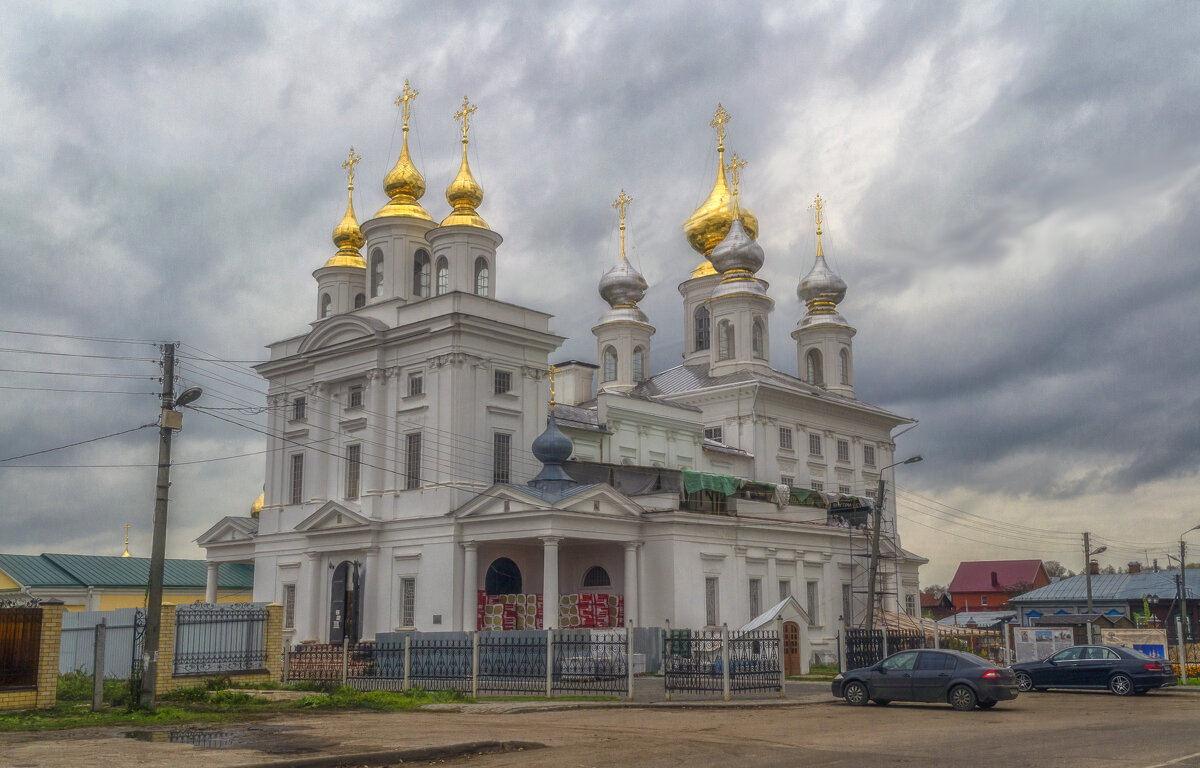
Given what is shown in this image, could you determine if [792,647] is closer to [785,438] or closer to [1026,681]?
[1026,681]

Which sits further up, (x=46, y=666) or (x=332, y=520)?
(x=332, y=520)

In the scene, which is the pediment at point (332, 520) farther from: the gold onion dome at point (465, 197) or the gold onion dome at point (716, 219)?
the gold onion dome at point (716, 219)

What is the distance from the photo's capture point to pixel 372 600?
38.1 meters

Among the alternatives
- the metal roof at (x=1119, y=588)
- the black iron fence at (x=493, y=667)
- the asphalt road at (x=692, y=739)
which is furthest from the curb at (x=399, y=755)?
the metal roof at (x=1119, y=588)

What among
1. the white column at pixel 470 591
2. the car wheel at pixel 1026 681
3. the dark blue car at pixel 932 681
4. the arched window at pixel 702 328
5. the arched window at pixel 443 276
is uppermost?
the arched window at pixel 702 328

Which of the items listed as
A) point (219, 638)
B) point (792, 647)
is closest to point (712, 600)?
point (792, 647)

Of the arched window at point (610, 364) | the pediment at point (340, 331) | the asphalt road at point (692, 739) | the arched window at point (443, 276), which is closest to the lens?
the asphalt road at point (692, 739)

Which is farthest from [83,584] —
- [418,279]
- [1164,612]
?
[1164,612]

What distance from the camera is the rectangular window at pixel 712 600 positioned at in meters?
37.8

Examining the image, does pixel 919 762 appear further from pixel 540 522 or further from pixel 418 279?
pixel 418 279

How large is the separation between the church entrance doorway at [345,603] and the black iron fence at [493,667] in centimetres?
1096

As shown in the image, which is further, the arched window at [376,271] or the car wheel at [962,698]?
the arched window at [376,271]

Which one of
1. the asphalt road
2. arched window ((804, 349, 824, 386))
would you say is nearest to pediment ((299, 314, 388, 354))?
the asphalt road

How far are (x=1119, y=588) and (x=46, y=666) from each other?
58.8m
